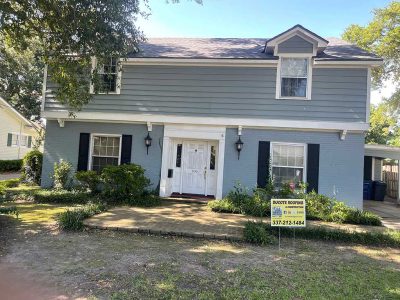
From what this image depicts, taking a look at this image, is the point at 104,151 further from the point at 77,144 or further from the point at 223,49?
the point at 223,49

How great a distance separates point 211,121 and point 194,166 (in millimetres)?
1936

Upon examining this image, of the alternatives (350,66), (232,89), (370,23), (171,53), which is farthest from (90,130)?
(370,23)

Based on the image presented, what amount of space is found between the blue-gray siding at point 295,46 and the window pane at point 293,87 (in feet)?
3.09

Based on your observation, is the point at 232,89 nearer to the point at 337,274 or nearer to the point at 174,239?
the point at 174,239

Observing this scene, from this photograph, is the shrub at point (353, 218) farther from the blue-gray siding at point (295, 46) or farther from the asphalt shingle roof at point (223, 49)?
the blue-gray siding at point (295, 46)

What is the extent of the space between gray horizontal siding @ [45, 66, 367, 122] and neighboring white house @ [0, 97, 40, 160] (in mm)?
16288

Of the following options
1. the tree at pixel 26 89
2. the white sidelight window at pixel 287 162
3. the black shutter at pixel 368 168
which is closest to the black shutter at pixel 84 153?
the white sidelight window at pixel 287 162

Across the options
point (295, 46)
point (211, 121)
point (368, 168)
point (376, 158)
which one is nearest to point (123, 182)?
point (211, 121)

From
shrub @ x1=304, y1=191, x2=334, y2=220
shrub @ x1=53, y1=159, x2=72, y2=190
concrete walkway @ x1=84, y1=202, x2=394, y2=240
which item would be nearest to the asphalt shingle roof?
shrub @ x1=304, y1=191, x2=334, y2=220

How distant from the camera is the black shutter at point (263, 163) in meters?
10.9

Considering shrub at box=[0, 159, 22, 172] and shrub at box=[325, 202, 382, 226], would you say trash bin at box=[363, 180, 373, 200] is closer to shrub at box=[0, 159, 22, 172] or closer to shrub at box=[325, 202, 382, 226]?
shrub at box=[325, 202, 382, 226]

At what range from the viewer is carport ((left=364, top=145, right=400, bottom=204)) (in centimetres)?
1543

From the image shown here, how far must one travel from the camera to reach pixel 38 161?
45.3 ft

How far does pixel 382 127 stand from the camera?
34.7 metres
